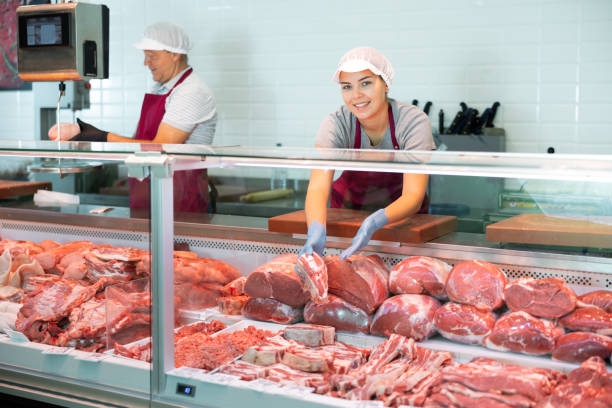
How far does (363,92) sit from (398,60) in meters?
2.48

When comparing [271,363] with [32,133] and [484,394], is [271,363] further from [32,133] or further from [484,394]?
[32,133]

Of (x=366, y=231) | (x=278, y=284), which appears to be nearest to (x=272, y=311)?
(x=278, y=284)

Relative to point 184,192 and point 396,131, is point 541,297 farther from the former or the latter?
point 396,131

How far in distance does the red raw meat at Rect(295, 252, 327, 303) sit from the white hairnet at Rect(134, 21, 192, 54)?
2182mm

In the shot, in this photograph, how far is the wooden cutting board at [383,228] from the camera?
2268 millimetres

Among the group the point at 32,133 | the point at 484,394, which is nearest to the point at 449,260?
the point at 484,394

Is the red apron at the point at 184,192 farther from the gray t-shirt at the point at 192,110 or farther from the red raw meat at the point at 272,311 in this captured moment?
the gray t-shirt at the point at 192,110

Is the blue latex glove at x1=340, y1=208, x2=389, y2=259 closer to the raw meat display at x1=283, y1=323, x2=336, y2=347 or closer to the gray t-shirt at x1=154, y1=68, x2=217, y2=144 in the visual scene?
the raw meat display at x1=283, y1=323, x2=336, y2=347

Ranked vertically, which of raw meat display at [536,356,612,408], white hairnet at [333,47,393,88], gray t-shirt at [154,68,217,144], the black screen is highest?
the black screen

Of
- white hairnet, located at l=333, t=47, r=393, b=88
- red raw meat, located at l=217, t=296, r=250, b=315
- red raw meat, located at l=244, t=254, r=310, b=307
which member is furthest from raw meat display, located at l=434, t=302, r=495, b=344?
white hairnet, located at l=333, t=47, r=393, b=88

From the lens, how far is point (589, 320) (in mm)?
1866

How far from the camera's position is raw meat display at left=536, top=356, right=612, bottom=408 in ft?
5.20

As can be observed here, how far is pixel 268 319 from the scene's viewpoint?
2221mm

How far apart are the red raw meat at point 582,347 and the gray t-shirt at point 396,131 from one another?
51.8 inches
